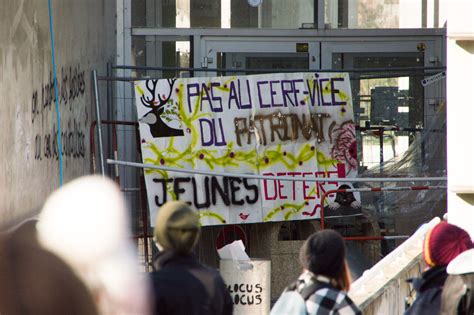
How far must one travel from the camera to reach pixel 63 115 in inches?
436

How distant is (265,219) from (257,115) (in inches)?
45.7

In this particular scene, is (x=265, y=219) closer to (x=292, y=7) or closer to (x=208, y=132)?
(x=208, y=132)

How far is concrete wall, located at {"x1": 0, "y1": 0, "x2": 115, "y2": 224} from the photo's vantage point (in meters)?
8.05

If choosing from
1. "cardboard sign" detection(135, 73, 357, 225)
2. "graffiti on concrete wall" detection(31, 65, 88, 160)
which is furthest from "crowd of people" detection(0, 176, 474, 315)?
"cardboard sign" detection(135, 73, 357, 225)

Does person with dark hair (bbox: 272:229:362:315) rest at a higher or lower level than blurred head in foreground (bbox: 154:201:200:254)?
lower

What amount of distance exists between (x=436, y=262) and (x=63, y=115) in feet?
19.8

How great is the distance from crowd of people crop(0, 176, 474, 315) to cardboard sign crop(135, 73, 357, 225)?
236 inches

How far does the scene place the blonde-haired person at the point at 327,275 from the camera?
17.5 ft

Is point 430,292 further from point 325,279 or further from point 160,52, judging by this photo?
point 160,52

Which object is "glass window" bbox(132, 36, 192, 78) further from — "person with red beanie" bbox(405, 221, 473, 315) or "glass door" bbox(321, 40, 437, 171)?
"person with red beanie" bbox(405, 221, 473, 315)

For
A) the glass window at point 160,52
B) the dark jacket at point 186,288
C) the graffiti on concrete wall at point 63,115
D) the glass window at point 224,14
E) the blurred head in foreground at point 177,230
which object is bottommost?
the dark jacket at point 186,288

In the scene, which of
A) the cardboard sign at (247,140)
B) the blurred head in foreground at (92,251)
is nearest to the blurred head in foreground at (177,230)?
the blurred head in foreground at (92,251)

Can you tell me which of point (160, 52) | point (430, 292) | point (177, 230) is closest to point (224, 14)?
point (160, 52)

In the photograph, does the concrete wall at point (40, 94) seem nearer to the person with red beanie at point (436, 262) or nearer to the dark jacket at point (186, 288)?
the dark jacket at point (186, 288)
